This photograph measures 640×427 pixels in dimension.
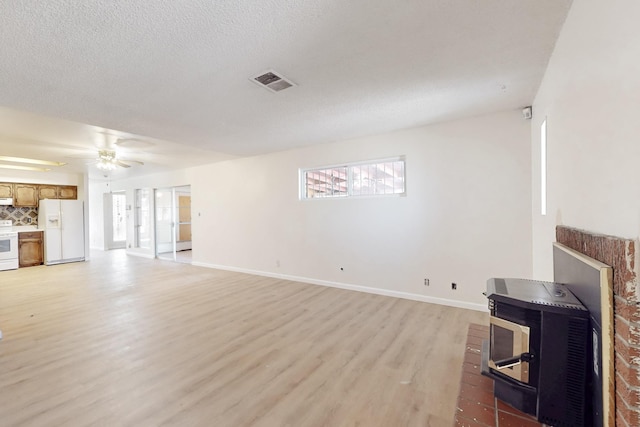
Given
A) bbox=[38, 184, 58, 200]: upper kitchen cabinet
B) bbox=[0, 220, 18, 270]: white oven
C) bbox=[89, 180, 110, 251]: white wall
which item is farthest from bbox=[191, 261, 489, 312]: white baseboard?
bbox=[89, 180, 110, 251]: white wall

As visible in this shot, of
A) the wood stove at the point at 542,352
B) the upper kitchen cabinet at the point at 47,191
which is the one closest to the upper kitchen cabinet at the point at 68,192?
the upper kitchen cabinet at the point at 47,191

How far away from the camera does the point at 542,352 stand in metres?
1.25

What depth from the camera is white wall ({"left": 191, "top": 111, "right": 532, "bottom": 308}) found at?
337cm

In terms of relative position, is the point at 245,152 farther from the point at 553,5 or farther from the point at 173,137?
the point at 553,5

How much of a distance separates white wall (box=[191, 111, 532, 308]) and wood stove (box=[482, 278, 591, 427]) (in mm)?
2223

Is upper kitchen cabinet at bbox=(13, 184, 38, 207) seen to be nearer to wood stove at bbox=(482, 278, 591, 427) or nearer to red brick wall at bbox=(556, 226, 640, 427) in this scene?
wood stove at bbox=(482, 278, 591, 427)

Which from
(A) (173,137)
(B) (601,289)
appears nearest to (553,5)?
(B) (601,289)

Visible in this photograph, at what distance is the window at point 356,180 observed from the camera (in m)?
4.22

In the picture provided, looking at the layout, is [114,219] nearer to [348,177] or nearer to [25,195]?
[25,195]

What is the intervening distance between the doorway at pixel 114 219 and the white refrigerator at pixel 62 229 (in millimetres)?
2122

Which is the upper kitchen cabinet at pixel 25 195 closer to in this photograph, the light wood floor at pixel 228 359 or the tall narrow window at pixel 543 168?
the light wood floor at pixel 228 359

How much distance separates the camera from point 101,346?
109 inches

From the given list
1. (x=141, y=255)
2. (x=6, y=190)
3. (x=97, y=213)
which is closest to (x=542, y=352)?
(x=141, y=255)

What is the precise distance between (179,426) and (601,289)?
2.29 m
